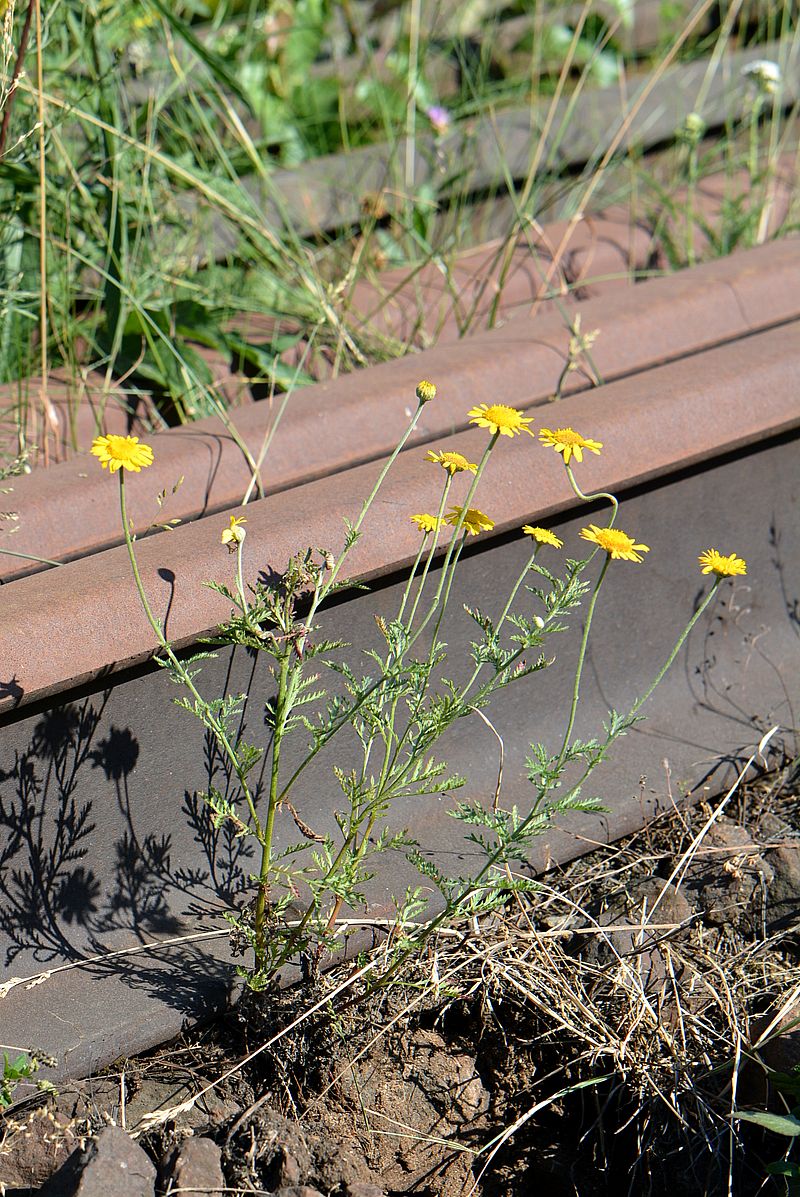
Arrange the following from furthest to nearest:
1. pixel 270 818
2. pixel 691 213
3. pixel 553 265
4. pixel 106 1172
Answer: pixel 691 213
pixel 553 265
pixel 270 818
pixel 106 1172

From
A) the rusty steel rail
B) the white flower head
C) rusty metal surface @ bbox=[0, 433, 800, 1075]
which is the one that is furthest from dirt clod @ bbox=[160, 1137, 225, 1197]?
the white flower head

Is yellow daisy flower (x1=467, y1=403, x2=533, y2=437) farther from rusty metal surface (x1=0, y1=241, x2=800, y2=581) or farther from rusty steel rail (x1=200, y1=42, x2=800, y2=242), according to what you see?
rusty steel rail (x1=200, y1=42, x2=800, y2=242)

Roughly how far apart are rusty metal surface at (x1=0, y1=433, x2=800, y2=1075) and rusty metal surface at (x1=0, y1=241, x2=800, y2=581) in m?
0.27

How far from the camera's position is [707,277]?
2.40m

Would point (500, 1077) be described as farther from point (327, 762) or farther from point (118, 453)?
point (118, 453)

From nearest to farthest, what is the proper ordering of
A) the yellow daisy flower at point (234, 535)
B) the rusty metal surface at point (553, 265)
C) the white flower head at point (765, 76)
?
the yellow daisy flower at point (234, 535) < the rusty metal surface at point (553, 265) < the white flower head at point (765, 76)

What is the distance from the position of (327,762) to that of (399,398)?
0.70 meters

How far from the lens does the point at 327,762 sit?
1694 mm

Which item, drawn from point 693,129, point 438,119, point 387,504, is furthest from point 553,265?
point 387,504

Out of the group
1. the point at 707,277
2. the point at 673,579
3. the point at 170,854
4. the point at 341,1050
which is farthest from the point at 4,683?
the point at 707,277

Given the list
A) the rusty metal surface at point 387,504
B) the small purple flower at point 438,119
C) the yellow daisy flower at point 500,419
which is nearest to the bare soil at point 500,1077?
the rusty metal surface at point 387,504

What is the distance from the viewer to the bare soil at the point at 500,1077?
134 centimetres

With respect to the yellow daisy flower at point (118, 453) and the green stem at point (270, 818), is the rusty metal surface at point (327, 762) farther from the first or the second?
the yellow daisy flower at point (118, 453)

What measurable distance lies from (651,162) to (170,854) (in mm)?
2710
